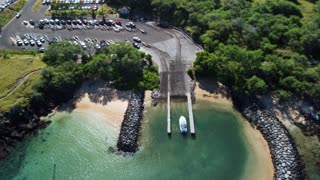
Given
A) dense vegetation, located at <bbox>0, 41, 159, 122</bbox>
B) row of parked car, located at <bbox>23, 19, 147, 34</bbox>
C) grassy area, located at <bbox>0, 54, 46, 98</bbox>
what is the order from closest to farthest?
dense vegetation, located at <bbox>0, 41, 159, 122</bbox> < grassy area, located at <bbox>0, 54, 46, 98</bbox> < row of parked car, located at <bbox>23, 19, 147, 34</bbox>

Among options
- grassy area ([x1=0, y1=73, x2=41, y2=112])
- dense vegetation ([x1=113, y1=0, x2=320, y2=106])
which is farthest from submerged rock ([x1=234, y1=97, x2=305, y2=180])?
grassy area ([x1=0, y1=73, x2=41, y2=112])

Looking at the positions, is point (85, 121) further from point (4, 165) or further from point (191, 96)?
point (191, 96)

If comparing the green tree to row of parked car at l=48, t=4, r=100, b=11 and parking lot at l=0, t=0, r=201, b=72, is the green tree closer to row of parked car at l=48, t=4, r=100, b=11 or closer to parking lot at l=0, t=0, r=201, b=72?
parking lot at l=0, t=0, r=201, b=72

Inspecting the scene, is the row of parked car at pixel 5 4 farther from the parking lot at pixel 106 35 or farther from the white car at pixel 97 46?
the white car at pixel 97 46

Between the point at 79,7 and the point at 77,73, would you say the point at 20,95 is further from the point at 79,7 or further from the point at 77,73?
the point at 79,7

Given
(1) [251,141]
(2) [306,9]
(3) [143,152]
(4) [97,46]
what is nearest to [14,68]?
(4) [97,46]

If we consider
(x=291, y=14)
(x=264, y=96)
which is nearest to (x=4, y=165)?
(x=264, y=96)
